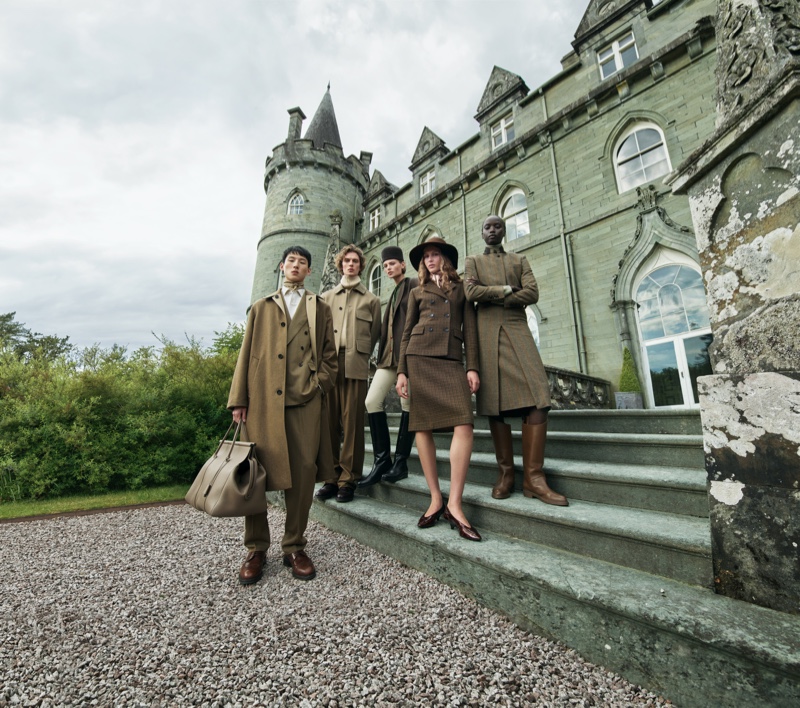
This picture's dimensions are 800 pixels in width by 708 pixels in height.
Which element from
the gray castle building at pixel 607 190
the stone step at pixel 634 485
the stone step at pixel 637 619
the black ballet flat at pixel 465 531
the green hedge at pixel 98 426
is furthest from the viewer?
the gray castle building at pixel 607 190

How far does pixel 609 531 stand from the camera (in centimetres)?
197

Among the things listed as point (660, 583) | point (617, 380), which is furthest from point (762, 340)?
point (617, 380)

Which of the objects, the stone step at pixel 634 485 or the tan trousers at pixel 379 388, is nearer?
the stone step at pixel 634 485

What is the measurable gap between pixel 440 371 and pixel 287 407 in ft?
3.79

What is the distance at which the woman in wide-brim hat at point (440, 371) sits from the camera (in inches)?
100

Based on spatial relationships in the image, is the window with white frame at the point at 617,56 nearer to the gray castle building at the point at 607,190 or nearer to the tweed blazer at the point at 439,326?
the gray castle building at the point at 607,190

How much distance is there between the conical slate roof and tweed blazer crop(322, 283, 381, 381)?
64.5 feet

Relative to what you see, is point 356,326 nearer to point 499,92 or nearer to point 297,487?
point 297,487

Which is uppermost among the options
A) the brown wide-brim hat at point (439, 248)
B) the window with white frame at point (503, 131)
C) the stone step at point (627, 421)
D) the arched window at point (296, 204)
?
the arched window at point (296, 204)

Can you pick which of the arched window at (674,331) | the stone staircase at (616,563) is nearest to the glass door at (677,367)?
the arched window at (674,331)

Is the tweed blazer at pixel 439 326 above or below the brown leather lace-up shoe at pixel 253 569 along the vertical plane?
above

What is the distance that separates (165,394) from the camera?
6.00m

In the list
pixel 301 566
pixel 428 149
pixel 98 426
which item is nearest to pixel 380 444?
pixel 301 566

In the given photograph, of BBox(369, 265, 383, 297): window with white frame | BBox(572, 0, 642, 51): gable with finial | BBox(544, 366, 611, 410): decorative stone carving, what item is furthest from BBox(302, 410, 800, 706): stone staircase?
BBox(369, 265, 383, 297): window with white frame
